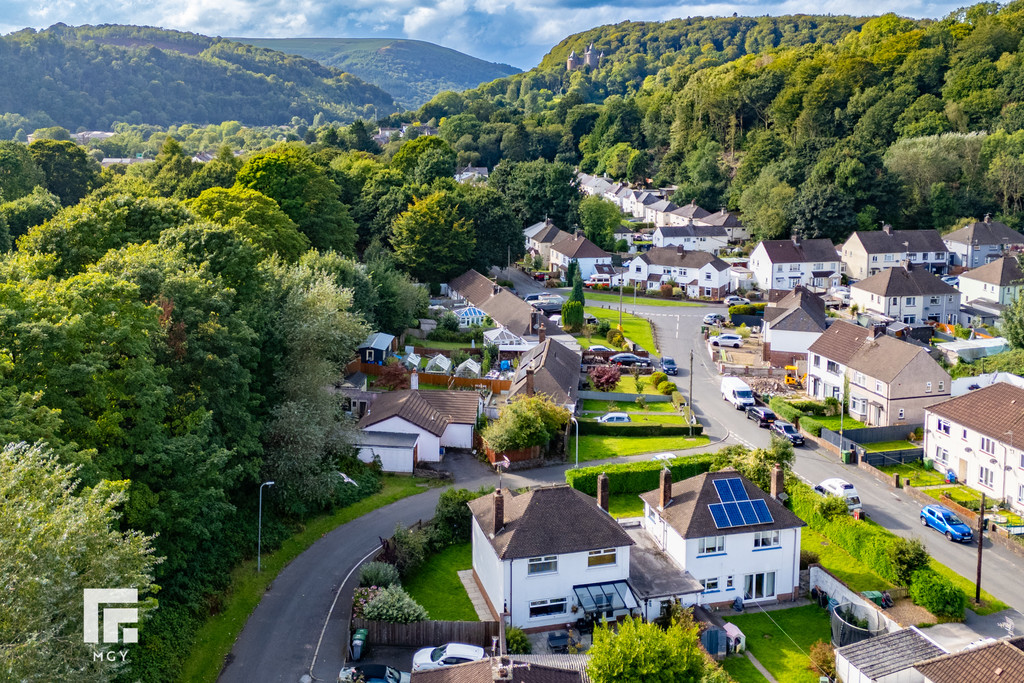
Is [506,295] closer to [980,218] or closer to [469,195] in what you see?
[469,195]

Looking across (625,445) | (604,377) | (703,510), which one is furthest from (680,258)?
(703,510)

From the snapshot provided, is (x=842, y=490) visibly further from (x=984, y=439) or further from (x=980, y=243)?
(x=980, y=243)

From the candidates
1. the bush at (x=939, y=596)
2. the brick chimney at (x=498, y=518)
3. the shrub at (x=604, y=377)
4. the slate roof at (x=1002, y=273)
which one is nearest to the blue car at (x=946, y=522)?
the bush at (x=939, y=596)

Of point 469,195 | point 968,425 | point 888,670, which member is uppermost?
point 469,195

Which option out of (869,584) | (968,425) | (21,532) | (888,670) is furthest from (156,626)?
(968,425)

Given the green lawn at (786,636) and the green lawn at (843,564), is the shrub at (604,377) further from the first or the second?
the green lawn at (786,636)

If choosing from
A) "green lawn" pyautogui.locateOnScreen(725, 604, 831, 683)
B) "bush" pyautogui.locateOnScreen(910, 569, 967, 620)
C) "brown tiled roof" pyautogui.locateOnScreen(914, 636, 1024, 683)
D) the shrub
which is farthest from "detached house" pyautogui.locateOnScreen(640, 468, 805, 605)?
the shrub

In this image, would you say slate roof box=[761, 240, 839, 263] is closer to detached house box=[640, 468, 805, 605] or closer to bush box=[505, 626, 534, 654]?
detached house box=[640, 468, 805, 605]
